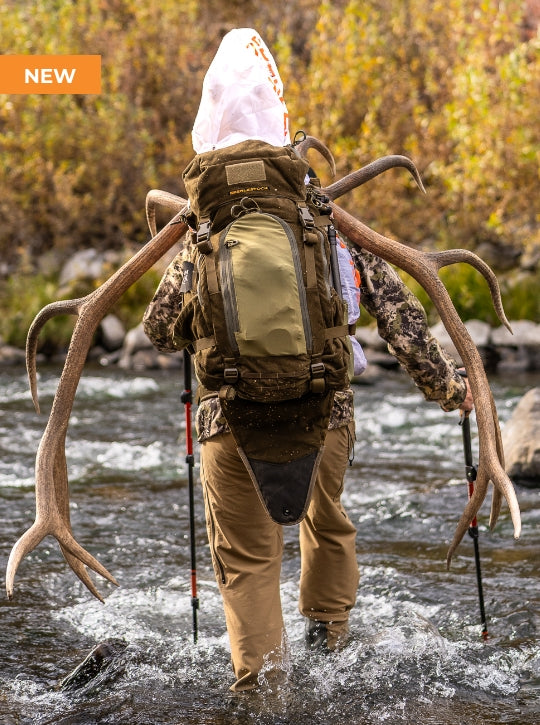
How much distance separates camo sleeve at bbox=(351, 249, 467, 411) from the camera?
12.9 ft

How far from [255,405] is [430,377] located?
888mm

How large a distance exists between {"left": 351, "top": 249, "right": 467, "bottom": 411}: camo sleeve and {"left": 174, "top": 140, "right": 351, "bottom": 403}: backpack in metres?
0.40

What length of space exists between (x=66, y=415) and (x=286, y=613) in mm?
1919

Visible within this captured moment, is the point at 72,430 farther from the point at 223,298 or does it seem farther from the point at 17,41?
the point at 17,41

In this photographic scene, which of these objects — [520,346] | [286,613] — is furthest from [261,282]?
[520,346]

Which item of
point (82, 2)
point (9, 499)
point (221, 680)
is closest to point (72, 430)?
point (9, 499)

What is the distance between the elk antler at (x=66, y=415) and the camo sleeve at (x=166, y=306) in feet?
0.40

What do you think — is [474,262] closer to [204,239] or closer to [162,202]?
[204,239]

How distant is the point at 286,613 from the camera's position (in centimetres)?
517

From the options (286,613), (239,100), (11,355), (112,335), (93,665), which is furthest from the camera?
(11,355)

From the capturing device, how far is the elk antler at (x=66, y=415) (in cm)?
371

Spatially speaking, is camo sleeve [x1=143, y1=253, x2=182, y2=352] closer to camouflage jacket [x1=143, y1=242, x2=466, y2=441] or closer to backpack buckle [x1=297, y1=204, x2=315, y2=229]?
camouflage jacket [x1=143, y1=242, x2=466, y2=441]

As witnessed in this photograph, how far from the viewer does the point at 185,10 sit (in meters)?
22.9

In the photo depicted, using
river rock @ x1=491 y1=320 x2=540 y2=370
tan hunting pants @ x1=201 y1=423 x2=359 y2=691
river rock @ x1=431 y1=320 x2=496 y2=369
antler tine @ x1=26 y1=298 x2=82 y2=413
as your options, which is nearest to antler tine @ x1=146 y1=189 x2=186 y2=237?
antler tine @ x1=26 y1=298 x2=82 y2=413
